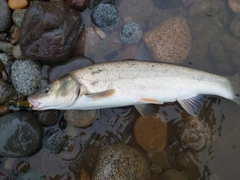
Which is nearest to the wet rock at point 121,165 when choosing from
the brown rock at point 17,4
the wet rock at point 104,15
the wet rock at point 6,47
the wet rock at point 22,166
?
the wet rock at point 22,166

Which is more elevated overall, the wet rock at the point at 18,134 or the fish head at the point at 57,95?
the fish head at the point at 57,95

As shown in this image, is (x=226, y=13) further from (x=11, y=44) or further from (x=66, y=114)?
(x=11, y=44)

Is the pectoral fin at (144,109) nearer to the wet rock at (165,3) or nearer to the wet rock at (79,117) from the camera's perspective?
the wet rock at (79,117)

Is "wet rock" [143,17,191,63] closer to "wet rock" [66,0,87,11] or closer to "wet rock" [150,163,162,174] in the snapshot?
"wet rock" [66,0,87,11]

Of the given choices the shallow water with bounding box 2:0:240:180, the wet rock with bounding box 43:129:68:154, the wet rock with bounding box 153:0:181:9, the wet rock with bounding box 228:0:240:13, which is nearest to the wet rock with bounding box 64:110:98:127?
the shallow water with bounding box 2:0:240:180

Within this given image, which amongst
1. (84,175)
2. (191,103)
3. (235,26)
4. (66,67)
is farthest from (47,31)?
(235,26)

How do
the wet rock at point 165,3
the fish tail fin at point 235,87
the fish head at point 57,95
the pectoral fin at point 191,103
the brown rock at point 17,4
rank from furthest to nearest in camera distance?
the wet rock at point 165,3 → the brown rock at point 17,4 → the pectoral fin at point 191,103 → the fish tail fin at point 235,87 → the fish head at point 57,95
